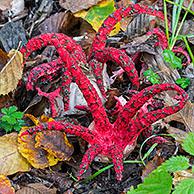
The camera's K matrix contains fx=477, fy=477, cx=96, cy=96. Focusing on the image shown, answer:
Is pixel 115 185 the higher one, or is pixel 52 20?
pixel 52 20

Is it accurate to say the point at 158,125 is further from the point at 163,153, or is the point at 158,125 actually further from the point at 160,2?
the point at 160,2

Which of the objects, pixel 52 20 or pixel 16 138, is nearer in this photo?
pixel 16 138

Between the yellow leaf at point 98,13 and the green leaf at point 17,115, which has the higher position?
the yellow leaf at point 98,13

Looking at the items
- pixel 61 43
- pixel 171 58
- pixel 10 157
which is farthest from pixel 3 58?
pixel 171 58

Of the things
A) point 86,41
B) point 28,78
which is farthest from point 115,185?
point 86,41

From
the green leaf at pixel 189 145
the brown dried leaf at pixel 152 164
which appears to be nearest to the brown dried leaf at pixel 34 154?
the brown dried leaf at pixel 152 164

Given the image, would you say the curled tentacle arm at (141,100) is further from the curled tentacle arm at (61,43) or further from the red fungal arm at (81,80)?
the curled tentacle arm at (61,43)
